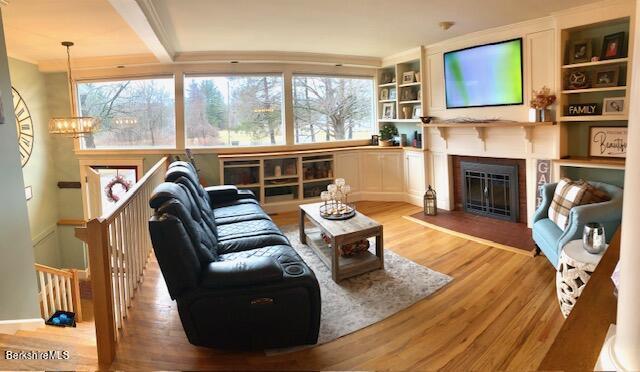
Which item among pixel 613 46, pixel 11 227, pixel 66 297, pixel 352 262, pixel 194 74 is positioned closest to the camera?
pixel 11 227

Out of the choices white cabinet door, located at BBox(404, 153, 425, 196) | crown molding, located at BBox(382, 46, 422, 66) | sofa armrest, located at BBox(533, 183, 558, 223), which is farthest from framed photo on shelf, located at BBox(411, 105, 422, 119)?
sofa armrest, located at BBox(533, 183, 558, 223)

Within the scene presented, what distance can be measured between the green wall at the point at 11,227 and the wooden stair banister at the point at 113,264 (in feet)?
2.83

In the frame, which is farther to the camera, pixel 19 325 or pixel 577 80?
pixel 577 80

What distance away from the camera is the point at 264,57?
225 inches

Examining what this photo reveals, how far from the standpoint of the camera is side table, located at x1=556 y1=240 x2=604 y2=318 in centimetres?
240

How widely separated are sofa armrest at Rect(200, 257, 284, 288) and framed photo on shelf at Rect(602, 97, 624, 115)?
3834mm

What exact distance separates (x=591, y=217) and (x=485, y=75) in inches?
102

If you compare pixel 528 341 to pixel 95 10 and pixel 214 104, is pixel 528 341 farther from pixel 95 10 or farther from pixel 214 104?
pixel 214 104

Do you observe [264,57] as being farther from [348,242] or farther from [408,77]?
[348,242]

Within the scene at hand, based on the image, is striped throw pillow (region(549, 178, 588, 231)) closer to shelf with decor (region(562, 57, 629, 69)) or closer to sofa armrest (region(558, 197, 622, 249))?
sofa armrest (region(558, 197, 622, 249))

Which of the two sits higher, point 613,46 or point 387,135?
point 613,46

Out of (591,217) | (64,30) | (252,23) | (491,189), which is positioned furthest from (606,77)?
(64,30)

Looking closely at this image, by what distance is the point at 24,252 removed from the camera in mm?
3098

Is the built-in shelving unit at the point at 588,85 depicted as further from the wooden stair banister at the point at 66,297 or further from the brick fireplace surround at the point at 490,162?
the wooden stair banister at the point at 66,297
